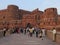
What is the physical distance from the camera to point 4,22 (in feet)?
254

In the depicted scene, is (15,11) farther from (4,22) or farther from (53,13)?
(53,13)

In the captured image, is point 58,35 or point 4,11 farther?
point 4,11

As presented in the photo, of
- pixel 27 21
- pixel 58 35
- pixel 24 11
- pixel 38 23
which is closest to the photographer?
pixel 58 35

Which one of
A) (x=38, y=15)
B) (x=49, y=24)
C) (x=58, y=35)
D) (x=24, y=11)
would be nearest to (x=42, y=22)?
(x=49, y=24)

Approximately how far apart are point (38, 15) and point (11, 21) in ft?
36.8

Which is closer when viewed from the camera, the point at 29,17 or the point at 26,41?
the point at 26,41

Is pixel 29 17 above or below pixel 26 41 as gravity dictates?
above

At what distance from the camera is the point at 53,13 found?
67.1 m

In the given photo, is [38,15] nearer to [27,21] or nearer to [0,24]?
[27,21]

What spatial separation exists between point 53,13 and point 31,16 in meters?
10.4

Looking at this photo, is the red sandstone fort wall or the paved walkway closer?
the paved walkway

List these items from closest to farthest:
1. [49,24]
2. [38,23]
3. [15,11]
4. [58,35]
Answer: [58,35], [49,24], [38,23], [15,11]

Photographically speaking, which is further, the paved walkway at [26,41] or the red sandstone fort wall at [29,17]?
the red sandstone fort wall at [29,17]

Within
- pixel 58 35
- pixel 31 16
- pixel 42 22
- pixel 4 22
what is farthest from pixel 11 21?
pixel 58 35
